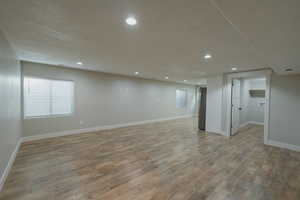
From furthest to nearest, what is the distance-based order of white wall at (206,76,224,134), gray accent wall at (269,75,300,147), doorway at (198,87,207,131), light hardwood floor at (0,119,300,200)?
doorway at (198,87,207,131) < white wall at (206,76,224,134) < gray accent wall at (269,75,300,147) < light hardwood floor at (0,119,300,200)

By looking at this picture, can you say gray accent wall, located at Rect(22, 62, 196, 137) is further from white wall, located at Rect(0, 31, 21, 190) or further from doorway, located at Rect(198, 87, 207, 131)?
doorway, located at Rect(198, 87, 207, 131)

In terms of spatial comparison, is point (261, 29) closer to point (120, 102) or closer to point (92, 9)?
point (92, 9)

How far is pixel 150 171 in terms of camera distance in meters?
2.77

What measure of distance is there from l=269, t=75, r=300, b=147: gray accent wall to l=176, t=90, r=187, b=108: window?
18.2 feet

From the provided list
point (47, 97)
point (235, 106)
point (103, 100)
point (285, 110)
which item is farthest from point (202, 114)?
point (47, 97)

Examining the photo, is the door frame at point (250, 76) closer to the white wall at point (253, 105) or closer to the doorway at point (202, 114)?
the doorway at point (202, 114)

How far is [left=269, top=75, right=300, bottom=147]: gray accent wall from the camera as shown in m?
4.07

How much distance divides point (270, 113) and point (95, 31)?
17.3 feet

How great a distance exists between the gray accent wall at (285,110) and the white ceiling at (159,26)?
189 cm

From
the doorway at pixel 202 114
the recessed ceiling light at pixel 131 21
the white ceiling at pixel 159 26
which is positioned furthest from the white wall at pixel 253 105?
the recessed ceiling light at pixel 131 21

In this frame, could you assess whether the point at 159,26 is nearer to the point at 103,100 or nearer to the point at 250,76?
the point at 250,76

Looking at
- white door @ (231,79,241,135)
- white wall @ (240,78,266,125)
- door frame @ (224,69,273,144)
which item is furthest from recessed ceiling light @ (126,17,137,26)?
white wall @ (240,78,266,125)

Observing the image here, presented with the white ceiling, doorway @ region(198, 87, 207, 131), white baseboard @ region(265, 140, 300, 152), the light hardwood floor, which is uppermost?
the white ceiling

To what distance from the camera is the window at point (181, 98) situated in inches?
380
